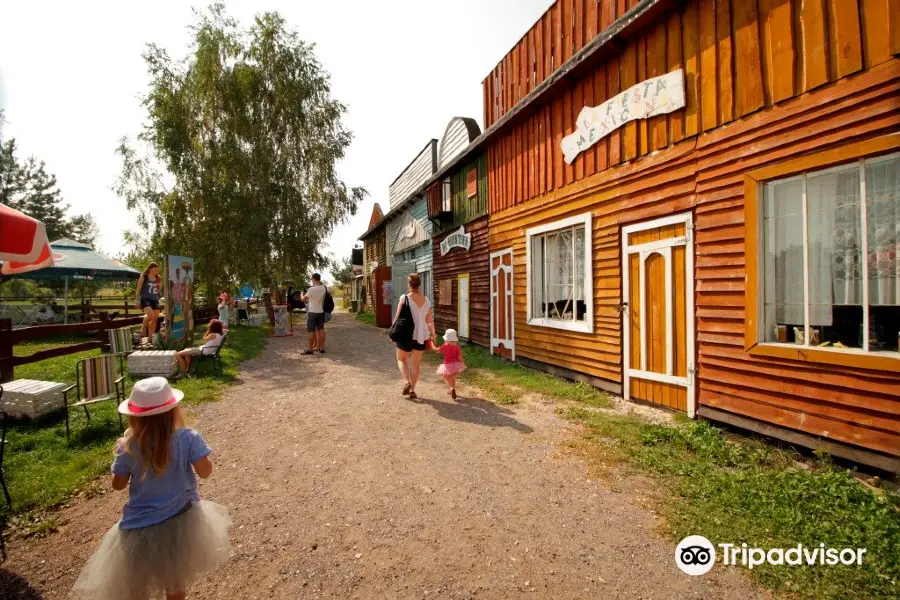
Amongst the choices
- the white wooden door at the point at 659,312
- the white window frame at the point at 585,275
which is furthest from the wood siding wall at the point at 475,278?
the white wooden door at the point at 659,312

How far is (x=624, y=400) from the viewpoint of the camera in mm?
6691

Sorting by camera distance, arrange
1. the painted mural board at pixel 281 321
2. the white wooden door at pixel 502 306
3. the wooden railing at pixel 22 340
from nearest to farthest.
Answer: the wooden railing at pixel 22 340
the white wooden door at pixel 502 306
the painted mural board at pixel 281 321

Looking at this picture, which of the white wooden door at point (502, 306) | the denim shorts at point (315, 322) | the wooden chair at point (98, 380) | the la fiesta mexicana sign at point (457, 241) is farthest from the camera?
the la fiesta mexicana sign at point (457, 241)

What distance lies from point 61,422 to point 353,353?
658cm

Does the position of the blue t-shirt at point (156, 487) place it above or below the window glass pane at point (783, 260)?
below

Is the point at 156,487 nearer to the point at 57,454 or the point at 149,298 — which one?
the point at 57,454

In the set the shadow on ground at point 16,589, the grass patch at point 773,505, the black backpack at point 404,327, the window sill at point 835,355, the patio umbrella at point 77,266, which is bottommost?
the shadow on ground at point 16,589

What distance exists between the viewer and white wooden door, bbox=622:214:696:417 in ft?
18.6

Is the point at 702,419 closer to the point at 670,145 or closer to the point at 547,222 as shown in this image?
the point at 670,145

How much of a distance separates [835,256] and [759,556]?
301 centimetres

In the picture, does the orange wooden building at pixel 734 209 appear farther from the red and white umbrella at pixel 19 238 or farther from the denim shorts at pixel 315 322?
the red and white umbrella at pixel 19 238

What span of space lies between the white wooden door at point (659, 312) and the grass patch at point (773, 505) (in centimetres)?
117

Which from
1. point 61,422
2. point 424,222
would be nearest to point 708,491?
point 61,422

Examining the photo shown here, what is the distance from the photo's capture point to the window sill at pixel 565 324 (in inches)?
294
